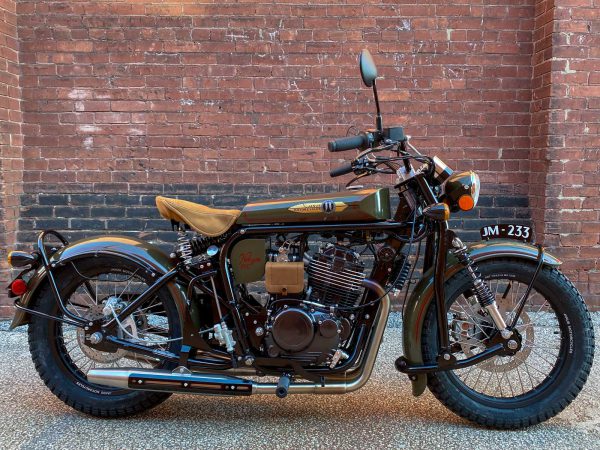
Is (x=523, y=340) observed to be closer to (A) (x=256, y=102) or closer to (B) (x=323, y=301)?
(B) (x=323, y=301)

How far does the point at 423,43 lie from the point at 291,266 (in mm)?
2924

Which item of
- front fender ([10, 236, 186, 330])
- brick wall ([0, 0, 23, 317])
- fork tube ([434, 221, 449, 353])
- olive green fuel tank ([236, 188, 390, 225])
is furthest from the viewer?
brick wall ([0, 0, 23, 317])

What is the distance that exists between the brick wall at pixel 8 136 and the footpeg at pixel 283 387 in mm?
3224

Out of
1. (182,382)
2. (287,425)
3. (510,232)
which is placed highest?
(510,232)

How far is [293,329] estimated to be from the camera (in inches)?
112

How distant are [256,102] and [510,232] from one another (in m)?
2.66

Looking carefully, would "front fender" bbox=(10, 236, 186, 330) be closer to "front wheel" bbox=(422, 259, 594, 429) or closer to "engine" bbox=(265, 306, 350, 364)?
"engine" bbox=(265, 306, 350, 364)

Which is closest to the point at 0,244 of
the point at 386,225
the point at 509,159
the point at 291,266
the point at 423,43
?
the point at 291,266

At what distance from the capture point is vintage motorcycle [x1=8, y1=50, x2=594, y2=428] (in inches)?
112

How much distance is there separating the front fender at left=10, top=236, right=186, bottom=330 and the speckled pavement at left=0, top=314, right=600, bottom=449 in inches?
24.0

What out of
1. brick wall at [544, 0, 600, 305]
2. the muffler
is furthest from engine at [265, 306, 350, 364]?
brick wall at [544, 0, 600, 305]

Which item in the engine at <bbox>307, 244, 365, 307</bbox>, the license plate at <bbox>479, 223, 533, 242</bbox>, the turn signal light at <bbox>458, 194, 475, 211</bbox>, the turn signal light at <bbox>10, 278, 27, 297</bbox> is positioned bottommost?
the turn signal light at <bbox>10, 278, 27, 297</bbox>

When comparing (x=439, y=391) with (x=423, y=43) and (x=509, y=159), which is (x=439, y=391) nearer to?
(x=509, y=159)

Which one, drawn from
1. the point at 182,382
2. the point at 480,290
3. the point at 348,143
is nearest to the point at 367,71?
the point at 348,143
